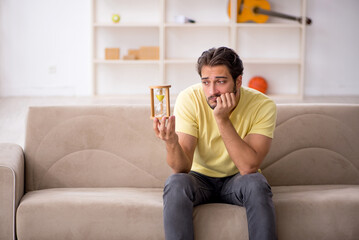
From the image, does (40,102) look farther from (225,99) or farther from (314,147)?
(225,99)

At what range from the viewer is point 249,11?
6.54m

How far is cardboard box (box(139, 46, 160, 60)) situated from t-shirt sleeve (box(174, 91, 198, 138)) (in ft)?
14.0

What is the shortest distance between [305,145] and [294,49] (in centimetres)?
444

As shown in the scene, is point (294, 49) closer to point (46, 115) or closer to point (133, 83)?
point (133, 83)

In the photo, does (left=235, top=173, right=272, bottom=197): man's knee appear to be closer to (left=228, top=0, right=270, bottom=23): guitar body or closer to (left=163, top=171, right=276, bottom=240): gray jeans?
(left=163, top=171, right=276, bottom=240): gray jeans

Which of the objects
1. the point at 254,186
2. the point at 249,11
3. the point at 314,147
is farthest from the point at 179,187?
the point at 249,11

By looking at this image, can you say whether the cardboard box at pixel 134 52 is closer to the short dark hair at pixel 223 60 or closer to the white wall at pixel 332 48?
the white wall at pixel 332 48

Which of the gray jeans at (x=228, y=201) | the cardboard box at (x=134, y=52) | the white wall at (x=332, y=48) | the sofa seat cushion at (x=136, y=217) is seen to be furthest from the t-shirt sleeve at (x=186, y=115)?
the white wall at (x=332, y=48)

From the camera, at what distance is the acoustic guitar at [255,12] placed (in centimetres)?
652

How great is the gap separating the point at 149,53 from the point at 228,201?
453cm

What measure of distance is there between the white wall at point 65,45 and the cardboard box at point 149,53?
0.80 m

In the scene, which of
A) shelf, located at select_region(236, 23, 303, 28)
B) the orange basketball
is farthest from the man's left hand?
the orange basketball

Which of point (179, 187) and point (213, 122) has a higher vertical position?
point (213, 122)

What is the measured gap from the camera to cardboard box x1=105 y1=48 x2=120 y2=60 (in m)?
6.53
